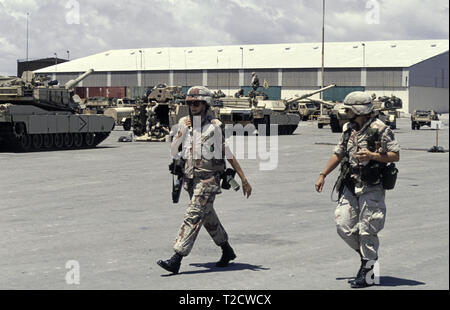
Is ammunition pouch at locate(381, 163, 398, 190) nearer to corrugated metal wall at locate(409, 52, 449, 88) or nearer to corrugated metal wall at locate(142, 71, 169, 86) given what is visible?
corrugated metal wall at locate(409, 52, 449, 88)

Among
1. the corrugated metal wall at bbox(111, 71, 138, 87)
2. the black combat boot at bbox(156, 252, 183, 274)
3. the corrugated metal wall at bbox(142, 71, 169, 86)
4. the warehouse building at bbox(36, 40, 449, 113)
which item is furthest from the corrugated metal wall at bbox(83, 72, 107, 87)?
the black combat boot at bbox(156, 252, 183, 274)

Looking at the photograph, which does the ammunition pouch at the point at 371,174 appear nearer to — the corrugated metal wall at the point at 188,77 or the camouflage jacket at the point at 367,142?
the camouflage jacket at the point at 367,142

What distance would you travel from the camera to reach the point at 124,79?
111438 millimetres

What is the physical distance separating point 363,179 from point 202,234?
12.6ft

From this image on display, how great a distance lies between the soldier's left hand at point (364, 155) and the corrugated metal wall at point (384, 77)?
291ft

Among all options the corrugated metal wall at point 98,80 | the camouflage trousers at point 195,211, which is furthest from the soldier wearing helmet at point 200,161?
the corrugated metal wall at point 98,80

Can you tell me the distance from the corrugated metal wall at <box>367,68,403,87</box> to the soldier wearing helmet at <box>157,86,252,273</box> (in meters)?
88.2

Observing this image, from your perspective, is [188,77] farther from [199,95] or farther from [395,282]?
[395,282]

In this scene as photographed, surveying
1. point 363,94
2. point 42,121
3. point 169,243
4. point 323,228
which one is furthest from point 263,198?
point 42,121

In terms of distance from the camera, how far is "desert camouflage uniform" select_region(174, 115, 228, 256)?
28.9ft

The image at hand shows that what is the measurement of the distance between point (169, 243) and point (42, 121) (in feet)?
78.1

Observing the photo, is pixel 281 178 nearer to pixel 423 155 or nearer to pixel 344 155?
pixel 423 155

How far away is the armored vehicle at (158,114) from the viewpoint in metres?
40.8

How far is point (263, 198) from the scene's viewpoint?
15844 mm
